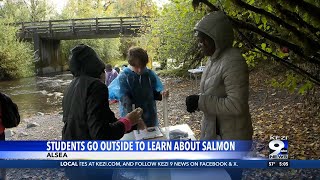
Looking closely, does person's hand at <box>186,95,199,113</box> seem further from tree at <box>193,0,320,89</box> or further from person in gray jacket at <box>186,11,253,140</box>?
tree at <box>193,0,320,89</box>

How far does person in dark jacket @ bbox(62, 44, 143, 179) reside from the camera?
72 centimetres

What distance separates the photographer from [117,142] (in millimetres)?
709

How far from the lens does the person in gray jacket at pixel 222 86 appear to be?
29.5 inches

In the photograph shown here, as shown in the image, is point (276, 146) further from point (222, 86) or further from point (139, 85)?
point (139, 85)

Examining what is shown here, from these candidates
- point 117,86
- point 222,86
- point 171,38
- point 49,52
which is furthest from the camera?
point 171,38

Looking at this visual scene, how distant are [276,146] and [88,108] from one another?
16.5 inches

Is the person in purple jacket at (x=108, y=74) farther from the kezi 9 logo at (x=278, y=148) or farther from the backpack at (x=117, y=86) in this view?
the kezi 9 logo at (x=278, y=148)

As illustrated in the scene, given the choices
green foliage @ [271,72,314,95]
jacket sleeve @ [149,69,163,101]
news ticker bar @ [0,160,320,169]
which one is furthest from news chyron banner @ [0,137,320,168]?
jacket sleeve @ [149,69,163,101]

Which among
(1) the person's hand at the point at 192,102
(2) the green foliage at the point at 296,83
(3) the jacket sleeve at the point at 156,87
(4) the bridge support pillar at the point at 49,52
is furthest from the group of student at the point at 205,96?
(3) the jacket sleeve at the point at 156,87

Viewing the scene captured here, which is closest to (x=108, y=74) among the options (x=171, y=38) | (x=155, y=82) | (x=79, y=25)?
(x=79, y=25)

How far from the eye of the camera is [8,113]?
2.97ft

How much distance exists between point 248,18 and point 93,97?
2.35ft

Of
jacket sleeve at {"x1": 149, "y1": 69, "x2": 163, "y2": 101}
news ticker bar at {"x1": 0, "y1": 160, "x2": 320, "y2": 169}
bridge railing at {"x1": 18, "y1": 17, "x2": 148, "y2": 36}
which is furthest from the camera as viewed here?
jacket sleeve at {"x1": 149, "y1": 69, "x2": 163, "y2": 101}

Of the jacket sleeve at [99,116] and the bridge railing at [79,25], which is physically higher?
the bridge railing at [79,25]
